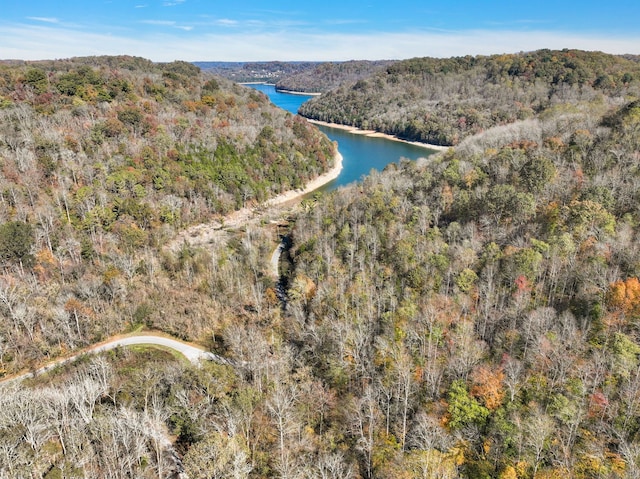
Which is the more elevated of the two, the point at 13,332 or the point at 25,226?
the point at 25,226

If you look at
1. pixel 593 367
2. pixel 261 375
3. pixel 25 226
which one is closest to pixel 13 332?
pixel 25 226

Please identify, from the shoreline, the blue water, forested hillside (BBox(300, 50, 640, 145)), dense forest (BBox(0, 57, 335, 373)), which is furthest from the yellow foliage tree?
the shoreline

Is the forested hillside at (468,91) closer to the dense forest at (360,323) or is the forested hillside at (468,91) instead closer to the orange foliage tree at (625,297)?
the dense forest at (360,323)

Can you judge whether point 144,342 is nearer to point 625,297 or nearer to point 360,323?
point 360,323

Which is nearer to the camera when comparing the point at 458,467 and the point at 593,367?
the point at 458,467

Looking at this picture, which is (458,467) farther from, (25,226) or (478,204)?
(25,226)
